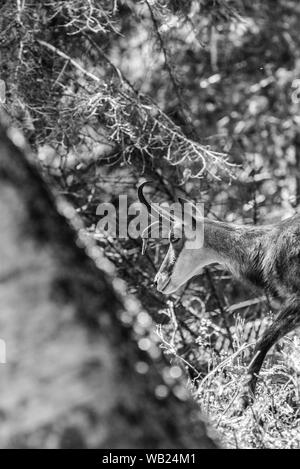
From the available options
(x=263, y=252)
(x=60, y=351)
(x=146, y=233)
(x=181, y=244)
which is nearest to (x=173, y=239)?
(x=181, y=244)

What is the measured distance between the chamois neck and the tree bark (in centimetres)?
384

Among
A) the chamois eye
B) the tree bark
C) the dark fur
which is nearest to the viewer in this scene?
the tree bark

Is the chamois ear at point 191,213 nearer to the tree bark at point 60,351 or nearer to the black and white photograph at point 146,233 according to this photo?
the black and white photograph at point 146,233

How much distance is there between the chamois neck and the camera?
262 inches

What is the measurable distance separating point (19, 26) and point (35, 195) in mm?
4740

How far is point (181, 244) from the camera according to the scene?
22.6 feet

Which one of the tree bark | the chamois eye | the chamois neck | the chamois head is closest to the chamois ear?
the chamois head

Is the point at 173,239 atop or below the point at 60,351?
below

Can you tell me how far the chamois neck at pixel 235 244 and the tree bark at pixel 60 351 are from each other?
3.84 meters

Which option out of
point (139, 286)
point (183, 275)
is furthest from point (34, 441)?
point (139, 286)

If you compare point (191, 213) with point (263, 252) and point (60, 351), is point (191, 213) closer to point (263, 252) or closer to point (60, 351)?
point (263, 252)

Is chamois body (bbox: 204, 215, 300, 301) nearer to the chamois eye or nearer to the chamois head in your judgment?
the chamois head

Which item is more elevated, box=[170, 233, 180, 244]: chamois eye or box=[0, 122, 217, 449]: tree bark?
box=[0, 122, 217, 449]: tree bark

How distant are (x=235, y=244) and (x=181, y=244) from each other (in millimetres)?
487
